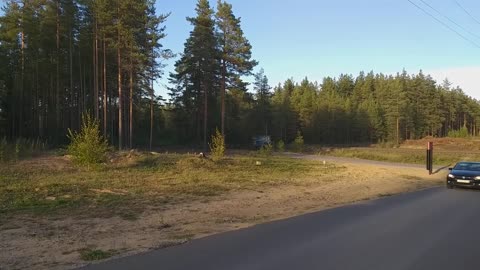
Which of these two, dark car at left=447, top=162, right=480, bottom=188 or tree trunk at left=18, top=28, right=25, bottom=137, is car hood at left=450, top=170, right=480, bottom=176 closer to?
dark car at left=447, top=162, right=480, bottom=188

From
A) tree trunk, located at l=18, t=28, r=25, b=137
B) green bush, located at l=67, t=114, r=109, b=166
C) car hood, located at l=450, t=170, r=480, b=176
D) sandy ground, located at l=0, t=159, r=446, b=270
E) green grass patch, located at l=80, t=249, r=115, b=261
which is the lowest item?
sandy ground, located at l=0, t=159, r=446, b=270

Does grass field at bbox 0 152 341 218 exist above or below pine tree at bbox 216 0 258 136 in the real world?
below

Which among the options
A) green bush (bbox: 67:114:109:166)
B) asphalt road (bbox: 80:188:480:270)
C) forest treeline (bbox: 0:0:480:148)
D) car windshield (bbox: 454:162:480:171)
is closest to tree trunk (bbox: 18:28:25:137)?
forest treeline (bbox: 0:0:480:148)

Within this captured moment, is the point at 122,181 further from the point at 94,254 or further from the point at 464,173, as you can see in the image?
the point at 464,173

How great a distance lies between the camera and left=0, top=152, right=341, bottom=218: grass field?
14.5m

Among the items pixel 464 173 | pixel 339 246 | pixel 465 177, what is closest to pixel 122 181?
pixel 339 246

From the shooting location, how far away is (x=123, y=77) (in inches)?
1965

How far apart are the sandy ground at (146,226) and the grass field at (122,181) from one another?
1201mm

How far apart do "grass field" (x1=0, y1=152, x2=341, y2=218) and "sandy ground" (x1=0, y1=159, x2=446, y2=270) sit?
120 cm

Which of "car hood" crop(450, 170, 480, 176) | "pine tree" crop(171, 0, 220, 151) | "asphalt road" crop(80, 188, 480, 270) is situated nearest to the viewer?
"asphalt road" crop(80, 188, 480, 270)

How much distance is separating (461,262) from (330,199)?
9.97 m

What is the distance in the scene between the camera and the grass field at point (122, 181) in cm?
1455

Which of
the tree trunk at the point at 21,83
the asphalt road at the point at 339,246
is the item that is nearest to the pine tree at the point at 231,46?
the tree trunk at the point at 21,83

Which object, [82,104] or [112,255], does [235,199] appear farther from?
[82,104]
